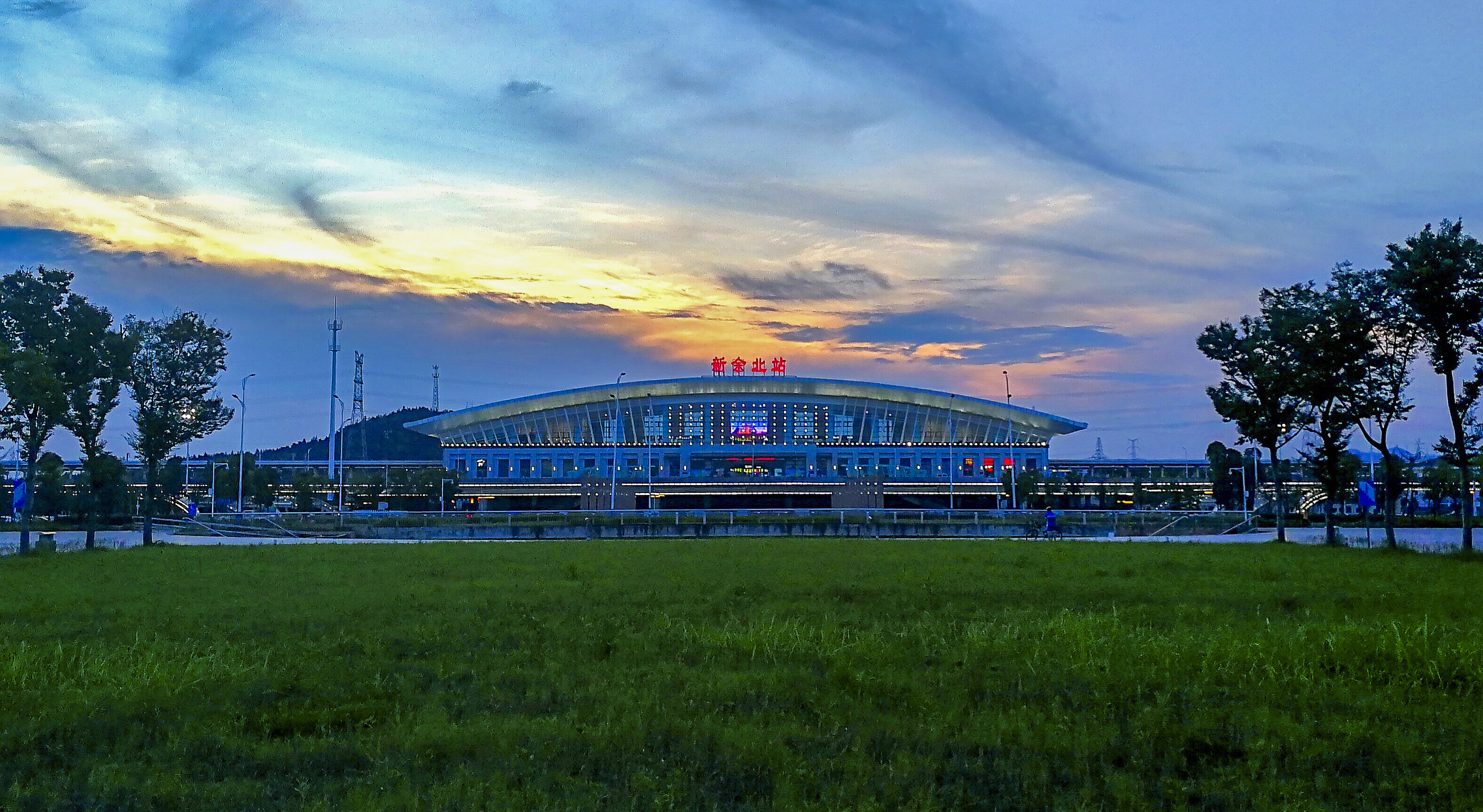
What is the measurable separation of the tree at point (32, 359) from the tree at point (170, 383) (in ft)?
10.7

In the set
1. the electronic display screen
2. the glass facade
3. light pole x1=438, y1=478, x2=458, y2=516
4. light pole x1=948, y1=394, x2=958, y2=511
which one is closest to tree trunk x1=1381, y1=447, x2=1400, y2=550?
light pole x1=948, y1=394, x2=958, y2=511

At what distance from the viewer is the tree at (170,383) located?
3241 cm

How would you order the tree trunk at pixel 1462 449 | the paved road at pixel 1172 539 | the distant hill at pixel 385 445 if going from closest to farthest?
the tree trunk at pixel 1462 449 → the paved road at pixel 1172 539 → the distant hill at pixel 385 445

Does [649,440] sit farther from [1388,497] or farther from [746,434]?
[1388,497]

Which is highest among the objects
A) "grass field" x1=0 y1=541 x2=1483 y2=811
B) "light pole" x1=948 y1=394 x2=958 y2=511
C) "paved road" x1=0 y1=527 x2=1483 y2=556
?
"light pole" x1=948 y1=394 x2=958 y2=511

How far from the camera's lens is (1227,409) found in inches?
1401

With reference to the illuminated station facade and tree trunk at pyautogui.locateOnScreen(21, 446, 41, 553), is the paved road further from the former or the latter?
the illuminated station facade

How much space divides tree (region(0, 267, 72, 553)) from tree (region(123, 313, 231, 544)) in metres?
3.25

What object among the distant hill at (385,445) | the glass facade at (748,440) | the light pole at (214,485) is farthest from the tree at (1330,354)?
the distant hill at (385,445)

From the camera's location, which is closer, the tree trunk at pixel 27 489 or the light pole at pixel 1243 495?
the tree trunk at pixel 27 489

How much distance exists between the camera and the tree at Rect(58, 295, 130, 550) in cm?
2869

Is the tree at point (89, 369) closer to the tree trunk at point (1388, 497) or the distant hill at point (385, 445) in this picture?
the tree trunk at point (1388, 497)

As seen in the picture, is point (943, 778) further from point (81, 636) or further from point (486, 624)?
point (81, 636)

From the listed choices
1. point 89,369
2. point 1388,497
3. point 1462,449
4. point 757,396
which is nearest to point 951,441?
point 757,396
